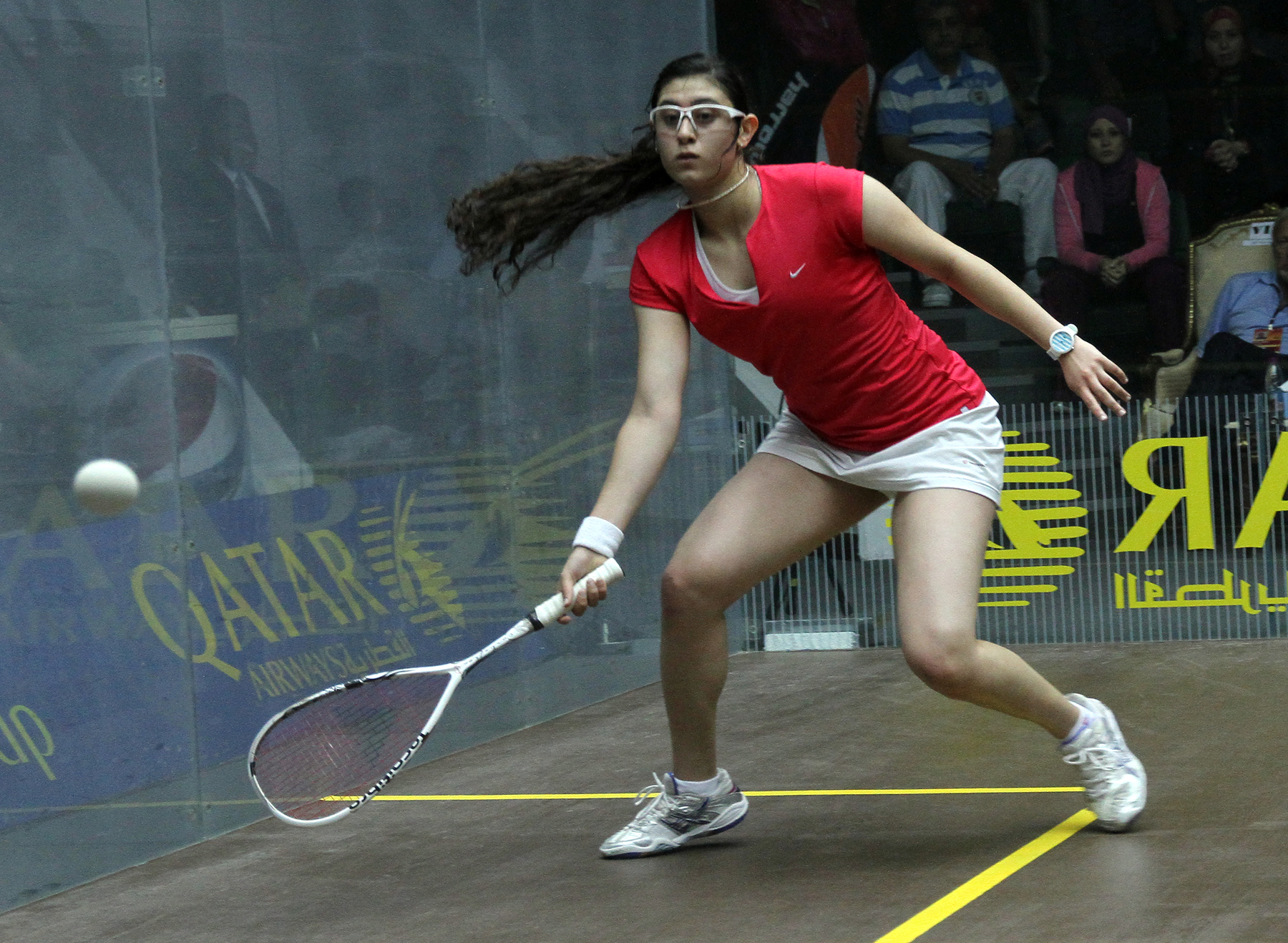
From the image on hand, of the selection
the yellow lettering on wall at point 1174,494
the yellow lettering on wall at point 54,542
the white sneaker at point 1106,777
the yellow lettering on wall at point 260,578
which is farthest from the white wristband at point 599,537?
the yellow lettering on wall at point 1174,494

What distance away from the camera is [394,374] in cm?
482

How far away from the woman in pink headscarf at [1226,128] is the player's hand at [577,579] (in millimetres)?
4192

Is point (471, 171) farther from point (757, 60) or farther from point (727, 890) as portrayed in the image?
point (727, 890)

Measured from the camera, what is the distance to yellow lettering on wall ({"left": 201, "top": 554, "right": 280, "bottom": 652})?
4.16 metres

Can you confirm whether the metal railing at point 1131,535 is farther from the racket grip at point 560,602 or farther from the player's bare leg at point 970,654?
the racket grip at point 560,602

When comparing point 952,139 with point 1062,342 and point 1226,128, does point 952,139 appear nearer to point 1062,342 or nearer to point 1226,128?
point 1226,128

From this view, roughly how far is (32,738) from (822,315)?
1.84 m

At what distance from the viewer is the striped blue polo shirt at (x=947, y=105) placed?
22.3ft

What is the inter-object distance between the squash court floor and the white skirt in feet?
2.35

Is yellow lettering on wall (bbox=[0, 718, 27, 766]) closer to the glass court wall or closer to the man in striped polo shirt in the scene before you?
the glass court wall

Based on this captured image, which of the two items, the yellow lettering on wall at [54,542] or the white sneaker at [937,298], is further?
the white sneaker at [937,298]

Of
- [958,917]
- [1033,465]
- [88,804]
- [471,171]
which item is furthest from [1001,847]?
[1033,465]

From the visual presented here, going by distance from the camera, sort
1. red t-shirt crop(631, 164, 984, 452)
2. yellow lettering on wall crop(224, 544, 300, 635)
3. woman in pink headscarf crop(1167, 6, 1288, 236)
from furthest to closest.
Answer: woman in pink headscarf crop(1167, 6, 1288, 236), yellow lettering on wall crop(224, 544, 300, 635), red t-shirt crop(631, 164, 984, 452)

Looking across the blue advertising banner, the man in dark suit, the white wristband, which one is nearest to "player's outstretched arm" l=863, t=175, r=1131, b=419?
the white wristband
